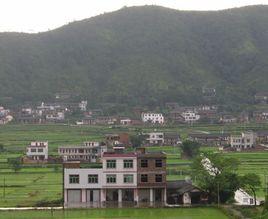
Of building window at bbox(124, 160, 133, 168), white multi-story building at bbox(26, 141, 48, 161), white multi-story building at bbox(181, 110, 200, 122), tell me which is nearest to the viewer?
building window at bbox(124, 160, 133, 168)

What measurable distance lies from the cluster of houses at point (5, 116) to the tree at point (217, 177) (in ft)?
264

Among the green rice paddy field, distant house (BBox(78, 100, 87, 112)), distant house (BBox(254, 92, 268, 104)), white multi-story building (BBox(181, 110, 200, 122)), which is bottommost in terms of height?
the green rice paddy field

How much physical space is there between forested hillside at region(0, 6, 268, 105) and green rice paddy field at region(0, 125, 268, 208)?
133 ft

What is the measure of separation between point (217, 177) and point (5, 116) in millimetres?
90029

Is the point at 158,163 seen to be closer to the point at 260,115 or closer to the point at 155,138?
the point at 155,138

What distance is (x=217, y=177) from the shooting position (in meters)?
37.5

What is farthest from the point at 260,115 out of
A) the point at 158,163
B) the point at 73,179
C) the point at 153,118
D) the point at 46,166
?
the point at 73,179

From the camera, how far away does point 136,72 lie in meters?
155

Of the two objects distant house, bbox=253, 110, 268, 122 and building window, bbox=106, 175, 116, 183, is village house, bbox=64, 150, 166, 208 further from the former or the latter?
distant house, bbox=253, 110, 268, 122

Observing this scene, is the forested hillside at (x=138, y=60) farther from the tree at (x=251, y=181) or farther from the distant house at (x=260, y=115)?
the tree at (x=251, y=181)

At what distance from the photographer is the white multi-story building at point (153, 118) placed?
117312mm

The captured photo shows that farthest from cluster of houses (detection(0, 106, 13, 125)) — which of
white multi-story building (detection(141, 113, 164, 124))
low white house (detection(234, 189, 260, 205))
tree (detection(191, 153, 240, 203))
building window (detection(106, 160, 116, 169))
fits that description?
low white house (detection(234, 189, 260, 205))

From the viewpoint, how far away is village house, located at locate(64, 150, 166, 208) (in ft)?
128

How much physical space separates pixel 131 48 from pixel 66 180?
13638 cm
